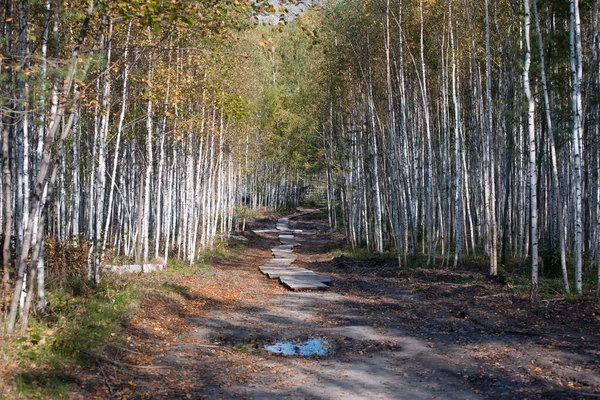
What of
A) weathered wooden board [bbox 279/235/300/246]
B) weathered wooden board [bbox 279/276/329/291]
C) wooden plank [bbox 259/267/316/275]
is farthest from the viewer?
weathered wooden board [bbox 279/235/300/246]

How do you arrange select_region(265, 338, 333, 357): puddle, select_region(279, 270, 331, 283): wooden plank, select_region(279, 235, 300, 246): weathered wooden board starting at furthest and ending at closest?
1. select_region(279, 235, 300, 246): weathered wooden board
2. select_region(279, 270, 331, 283): wooden plank
3. select_region(265, 338, 333, 357): puddle

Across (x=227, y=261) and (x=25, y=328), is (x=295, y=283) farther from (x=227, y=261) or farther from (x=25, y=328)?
(x=25, y=328)

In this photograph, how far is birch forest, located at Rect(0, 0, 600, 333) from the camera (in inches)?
309

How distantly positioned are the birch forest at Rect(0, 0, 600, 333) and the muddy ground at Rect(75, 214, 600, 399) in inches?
53.2

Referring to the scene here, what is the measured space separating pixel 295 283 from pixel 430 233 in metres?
5.16

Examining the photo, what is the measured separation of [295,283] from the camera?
51.5 feet

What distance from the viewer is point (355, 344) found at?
29.7ft

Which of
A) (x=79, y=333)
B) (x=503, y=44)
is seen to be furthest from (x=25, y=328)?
(x=503, y=44)

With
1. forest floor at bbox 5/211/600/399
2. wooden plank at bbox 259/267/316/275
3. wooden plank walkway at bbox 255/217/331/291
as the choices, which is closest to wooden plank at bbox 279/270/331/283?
wooden plank walkway at bbox 255/217/331/291

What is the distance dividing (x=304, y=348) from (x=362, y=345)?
91 cm

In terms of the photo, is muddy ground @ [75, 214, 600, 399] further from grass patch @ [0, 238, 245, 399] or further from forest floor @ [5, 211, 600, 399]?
grass patch @ [0, 238, 245, 399]

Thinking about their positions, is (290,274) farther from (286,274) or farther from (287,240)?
(287,240)

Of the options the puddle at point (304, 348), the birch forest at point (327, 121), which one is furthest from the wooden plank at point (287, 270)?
the puddle at point (304, 348)

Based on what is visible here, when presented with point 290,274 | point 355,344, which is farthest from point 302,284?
point 355,344
